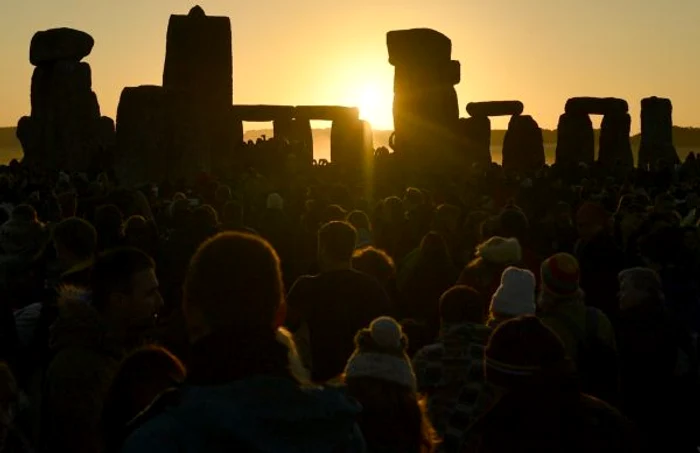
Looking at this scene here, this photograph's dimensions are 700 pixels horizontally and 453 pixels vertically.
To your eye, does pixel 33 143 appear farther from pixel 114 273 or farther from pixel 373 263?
pixel 114 273

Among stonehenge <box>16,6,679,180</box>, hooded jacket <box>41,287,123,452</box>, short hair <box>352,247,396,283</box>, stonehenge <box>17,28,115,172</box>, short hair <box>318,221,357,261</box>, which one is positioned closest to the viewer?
hooded jacket <box>41,287,123,452</box>

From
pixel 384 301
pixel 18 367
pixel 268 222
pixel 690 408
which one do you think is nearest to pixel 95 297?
pixel 18 367

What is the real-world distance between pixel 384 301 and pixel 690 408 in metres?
1.74

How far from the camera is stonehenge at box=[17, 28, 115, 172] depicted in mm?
30062

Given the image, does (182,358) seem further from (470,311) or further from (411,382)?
(411,382)

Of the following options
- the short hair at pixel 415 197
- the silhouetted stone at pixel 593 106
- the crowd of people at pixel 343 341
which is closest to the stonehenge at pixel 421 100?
the silhouetted stone at pixel 593 106

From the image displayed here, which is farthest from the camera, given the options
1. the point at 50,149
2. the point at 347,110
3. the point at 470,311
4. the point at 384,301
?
the point at 347,110

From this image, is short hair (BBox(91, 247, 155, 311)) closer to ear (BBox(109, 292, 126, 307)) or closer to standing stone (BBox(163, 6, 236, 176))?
ear (BBox(109, 292, 126, 307))

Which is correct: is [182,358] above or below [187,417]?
below

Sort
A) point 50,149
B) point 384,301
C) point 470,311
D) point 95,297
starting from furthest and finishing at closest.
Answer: point 50,149 → point 384,301 → point 470,311 → point 95,297

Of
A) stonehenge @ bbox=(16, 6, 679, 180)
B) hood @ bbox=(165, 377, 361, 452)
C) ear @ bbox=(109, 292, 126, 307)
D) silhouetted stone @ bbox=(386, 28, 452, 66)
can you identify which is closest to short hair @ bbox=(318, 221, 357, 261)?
ear @ bbox=(109, 292, 126, 307)

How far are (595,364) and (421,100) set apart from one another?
81.1ft

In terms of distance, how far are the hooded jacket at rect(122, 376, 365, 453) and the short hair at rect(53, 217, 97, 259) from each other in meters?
3.11

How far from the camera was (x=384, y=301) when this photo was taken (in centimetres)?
547
